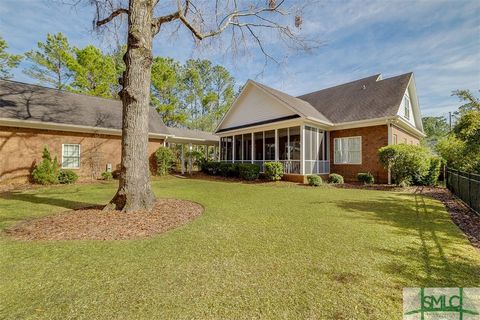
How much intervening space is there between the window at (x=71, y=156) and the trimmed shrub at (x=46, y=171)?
125cm

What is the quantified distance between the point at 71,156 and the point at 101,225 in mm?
12230

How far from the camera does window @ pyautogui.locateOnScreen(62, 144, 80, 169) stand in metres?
14.4

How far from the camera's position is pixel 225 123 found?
20.5 m

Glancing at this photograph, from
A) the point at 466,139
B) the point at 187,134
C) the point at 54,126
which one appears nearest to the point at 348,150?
the point at 466,139

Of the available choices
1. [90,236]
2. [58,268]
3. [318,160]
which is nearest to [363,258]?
[58,268]

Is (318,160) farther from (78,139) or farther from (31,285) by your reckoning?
(78,139)

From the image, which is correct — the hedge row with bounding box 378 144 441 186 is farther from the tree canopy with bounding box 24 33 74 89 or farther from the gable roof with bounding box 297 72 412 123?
the tree canopy with bounding box 24 33 74 89

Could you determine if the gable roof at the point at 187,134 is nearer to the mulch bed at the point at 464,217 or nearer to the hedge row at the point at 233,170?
the hedge row at the point at 233,170

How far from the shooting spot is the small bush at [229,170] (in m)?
17.0

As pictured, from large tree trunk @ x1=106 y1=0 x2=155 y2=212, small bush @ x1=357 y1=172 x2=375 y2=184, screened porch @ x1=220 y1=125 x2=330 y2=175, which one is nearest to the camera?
large tree trunk @ x1=106 y1=0 x2=155 y2=212

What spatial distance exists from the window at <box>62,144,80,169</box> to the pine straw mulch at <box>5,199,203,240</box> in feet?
33.8

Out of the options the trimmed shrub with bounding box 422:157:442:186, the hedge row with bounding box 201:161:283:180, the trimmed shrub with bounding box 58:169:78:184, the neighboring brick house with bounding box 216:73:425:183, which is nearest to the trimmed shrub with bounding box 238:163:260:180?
the hedge row with bounding box 201:161:283:180

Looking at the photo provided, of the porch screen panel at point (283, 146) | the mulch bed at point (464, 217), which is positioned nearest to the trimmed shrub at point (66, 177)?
the porch screen panel at point (283, 146)

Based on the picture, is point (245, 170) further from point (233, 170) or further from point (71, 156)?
point (71, 156)
